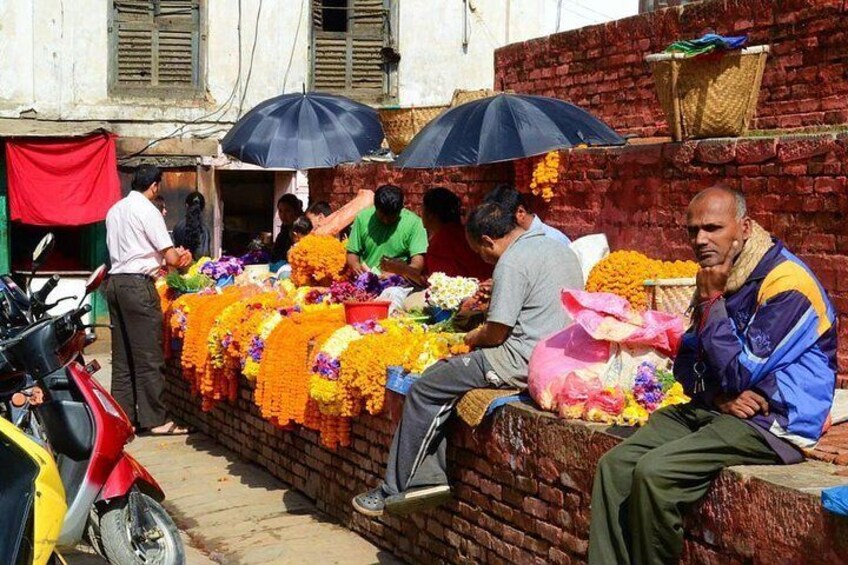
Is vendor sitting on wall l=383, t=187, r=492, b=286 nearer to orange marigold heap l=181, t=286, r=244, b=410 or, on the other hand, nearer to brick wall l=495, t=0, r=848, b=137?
brick wall l=495, t=0, r=848, b=137

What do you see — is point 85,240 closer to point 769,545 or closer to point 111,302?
point 111,302

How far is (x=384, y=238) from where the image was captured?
28.4 feet

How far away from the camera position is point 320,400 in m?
6.74

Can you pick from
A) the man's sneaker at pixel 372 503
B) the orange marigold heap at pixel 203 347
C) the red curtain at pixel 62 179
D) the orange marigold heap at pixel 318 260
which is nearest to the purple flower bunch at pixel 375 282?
the orange marigold heap at pixel 318 260

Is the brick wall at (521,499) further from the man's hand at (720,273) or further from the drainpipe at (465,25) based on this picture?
the drainpipe at (465,25)

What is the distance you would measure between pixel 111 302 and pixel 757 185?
5.06m

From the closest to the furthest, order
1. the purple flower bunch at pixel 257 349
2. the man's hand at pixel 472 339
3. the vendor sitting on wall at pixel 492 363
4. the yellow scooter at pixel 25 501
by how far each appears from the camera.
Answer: the yellow scooter at pixel 25 501, the vendor sitting on wall at pixel 492 363, the man's hand at pixel 472 339, the purple flower bunch at pixel 257 349

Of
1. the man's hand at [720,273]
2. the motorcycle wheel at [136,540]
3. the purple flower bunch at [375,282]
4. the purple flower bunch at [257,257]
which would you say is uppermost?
the man's hand at [720,273]

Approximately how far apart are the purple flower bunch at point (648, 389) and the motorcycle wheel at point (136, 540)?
2.24 m

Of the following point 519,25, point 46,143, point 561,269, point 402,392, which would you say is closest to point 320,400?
point 402,392

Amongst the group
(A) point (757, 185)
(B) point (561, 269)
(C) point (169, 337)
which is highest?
(A) point (757, 185)

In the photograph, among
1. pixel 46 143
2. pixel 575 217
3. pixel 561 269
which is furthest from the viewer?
pixel 46 143

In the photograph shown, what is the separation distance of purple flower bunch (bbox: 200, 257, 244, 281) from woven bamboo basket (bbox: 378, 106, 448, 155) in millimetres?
1778

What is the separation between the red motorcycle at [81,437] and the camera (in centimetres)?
506
